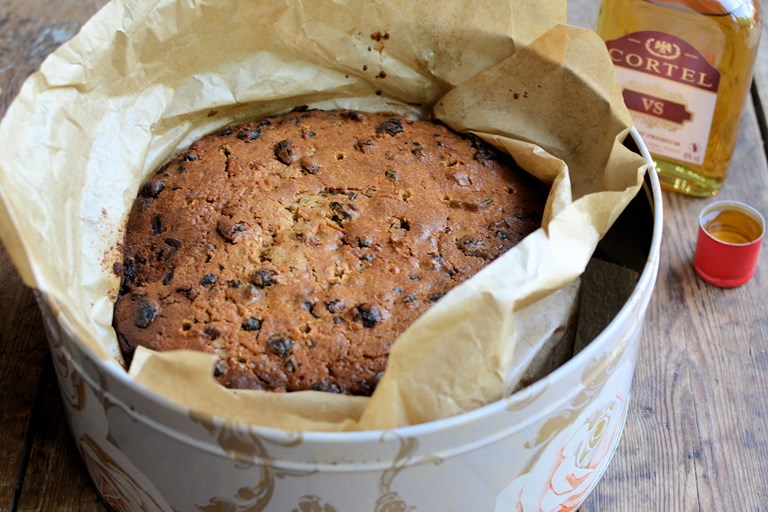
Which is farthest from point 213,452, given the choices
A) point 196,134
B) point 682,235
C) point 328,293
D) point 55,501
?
point 682,235

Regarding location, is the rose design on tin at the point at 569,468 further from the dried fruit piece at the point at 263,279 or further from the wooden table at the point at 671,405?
the dried fruit piece at the point at 263,279

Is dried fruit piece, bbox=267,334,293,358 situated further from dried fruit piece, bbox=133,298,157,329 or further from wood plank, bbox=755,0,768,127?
wood plank, bbox=755,0,768,127

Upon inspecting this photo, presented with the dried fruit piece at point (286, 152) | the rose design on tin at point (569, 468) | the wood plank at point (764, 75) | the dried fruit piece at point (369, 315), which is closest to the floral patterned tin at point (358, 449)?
the rose design on tin at point (569, 468)

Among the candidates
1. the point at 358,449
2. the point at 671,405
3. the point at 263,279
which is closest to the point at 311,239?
the point at 263,279

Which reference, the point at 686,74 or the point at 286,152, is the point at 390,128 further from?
the point at 686,74

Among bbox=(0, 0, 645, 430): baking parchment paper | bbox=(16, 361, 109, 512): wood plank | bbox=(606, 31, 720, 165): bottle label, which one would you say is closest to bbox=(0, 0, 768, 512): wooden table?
bbox=(16, 361, 109, 512): wood plank

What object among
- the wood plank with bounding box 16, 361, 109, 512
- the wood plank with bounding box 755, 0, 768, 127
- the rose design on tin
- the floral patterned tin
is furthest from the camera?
the wood plank with bounding box 755, 0, 768, 127
